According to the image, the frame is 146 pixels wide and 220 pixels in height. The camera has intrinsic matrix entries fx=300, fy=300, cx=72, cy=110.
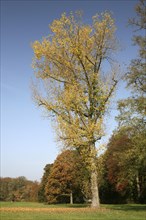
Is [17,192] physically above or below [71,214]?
above

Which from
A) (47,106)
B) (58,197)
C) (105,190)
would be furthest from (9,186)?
(47,106)

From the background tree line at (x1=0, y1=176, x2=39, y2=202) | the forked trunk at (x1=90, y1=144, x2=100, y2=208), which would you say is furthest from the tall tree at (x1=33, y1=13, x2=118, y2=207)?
A: the background tree line at (x1=0, y1=176, x2=39, y2=202)

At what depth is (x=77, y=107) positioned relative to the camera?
68.7 feet

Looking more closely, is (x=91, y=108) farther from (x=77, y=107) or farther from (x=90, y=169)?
(x=90, y=169)

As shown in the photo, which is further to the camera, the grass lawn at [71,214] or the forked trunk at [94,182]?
the forked trunk at [94,182]

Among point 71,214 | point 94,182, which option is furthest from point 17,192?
point 71,214

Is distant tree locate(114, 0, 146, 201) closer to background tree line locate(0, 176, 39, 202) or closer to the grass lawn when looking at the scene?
the grass lawn

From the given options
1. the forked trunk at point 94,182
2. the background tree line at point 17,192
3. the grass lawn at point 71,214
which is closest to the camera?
the grass lawn at point 71,214

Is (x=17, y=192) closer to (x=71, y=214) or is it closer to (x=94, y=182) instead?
(x=94, y=182)

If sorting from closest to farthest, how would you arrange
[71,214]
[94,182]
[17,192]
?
[71,214] < [94,182] < [17,192]

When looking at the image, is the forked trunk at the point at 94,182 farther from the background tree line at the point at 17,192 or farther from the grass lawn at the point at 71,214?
the background tree line at the point at 17,192

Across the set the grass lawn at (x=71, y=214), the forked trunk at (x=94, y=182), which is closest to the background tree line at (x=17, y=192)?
the forked trunk at (x=94, y=182)

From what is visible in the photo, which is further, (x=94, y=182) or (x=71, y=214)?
(x=94, y=182)

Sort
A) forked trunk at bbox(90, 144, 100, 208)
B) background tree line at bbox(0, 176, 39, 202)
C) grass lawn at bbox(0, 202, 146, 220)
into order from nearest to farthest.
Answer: grass lawn at bbox(0, 202, 146, 220), forked trunk at bbox(90, 144, 100, 208), background tree line at bbox(0, 176, 39, 202)
